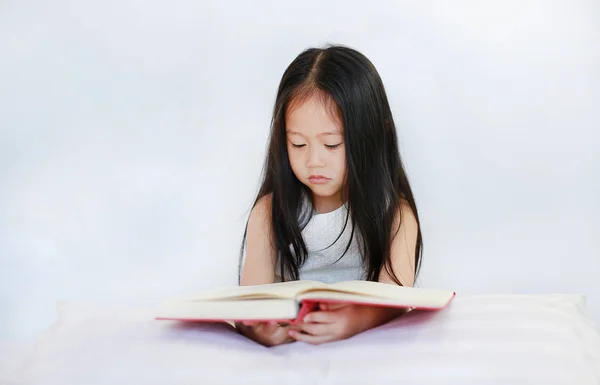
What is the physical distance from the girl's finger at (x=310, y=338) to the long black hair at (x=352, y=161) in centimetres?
46

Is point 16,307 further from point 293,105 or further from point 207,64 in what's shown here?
point 293,105

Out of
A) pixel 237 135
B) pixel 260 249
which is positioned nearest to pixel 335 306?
pixel 260 249

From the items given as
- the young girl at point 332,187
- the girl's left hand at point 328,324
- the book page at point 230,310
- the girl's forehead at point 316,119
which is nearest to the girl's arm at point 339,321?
the girl's left hand at point 328,324

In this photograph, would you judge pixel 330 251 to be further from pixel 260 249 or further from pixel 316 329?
pixel 316 329

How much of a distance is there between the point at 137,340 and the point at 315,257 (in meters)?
0.79

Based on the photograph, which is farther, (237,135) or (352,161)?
(237,135)

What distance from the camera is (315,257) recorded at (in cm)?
236

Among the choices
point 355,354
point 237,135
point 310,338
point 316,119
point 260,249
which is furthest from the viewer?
point 237,135

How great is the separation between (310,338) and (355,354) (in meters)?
0.13

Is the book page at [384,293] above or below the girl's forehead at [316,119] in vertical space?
below

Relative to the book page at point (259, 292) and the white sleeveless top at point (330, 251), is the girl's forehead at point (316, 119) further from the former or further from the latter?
the book page at point (259, 292)

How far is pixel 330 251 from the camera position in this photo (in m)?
2.33

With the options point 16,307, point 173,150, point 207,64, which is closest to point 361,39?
point 207,64

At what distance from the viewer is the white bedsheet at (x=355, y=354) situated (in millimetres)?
1519
